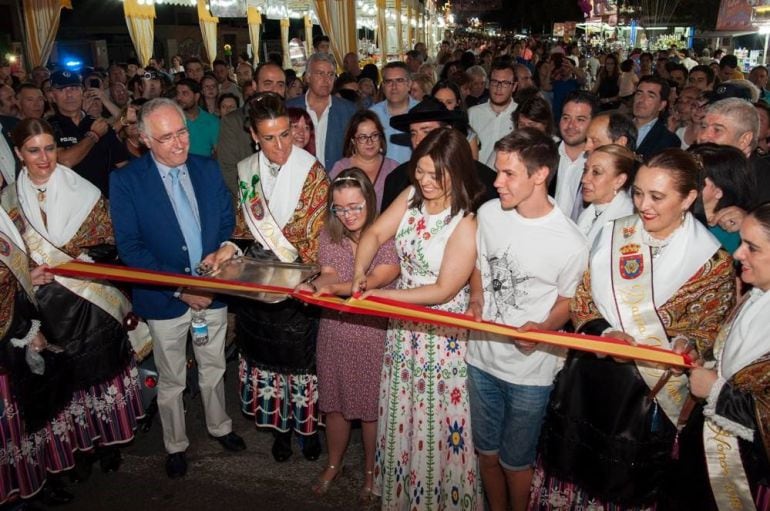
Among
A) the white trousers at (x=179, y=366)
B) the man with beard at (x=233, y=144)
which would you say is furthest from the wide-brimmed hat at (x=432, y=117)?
the man with beard at (x=233, y=144)

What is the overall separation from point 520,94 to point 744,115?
2589mm

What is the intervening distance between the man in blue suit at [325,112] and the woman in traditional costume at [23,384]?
105 inches

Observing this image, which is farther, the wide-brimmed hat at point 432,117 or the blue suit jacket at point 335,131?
the blue suit jacket at point 335,131

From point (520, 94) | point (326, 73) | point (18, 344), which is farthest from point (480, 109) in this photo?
point (18, 344)

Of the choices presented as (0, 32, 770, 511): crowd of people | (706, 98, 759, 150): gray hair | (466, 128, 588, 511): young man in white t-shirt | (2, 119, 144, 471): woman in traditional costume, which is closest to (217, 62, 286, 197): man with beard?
(0, 32, 770, 511): crowd of people

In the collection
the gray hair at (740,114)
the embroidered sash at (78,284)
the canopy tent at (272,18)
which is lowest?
the embroidered sash at (78,284)

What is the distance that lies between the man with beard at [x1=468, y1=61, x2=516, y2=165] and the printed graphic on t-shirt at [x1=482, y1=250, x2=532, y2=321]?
128 inches

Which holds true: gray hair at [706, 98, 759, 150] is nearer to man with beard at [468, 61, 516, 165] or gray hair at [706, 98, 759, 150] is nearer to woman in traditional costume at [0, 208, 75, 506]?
man with beard at [468, 61, 516, 165]

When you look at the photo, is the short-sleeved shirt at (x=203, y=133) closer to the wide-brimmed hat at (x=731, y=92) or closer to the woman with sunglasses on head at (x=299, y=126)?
the woman with sunglasses on head at (x=299, y=126)

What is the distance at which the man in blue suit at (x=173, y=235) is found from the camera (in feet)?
11.2

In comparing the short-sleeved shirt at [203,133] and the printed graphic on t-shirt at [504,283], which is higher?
the short-sleeved shirt at [203,133]

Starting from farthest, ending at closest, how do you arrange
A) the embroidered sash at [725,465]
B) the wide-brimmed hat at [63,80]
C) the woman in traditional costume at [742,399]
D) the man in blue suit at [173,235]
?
the wide-brimmed hat at [63,80], the man in blue suit at [173,235], the embroidered sash at [725,465], the woman in traditional costume at [742,399]

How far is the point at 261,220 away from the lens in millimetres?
3590

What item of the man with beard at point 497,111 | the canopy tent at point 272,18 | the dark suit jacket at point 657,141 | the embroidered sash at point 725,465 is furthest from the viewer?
the canopy tent at point 272,18
